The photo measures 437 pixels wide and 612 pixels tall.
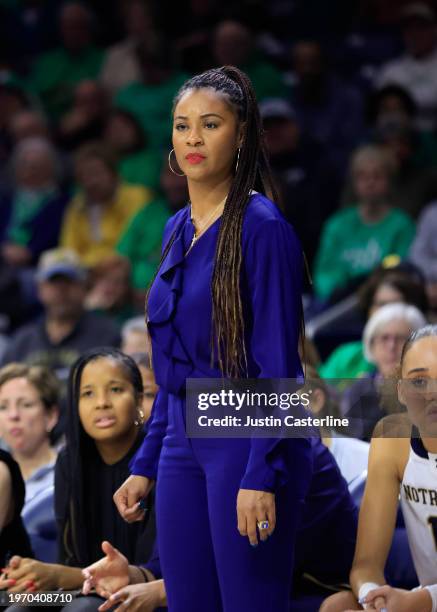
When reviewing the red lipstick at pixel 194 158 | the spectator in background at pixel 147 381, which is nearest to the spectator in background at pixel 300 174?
the spectator in background at pixel 147 381

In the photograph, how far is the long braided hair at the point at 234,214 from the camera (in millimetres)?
2490

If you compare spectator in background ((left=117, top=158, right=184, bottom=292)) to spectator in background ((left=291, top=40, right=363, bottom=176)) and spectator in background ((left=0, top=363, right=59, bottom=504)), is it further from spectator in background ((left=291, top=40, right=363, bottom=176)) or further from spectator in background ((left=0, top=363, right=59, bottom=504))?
spectator in background ((left=0, top=363, right=59, bottom=504))

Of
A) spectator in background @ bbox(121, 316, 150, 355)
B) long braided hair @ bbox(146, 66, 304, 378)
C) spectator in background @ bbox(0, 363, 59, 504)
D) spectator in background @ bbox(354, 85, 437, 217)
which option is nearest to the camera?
long braided hair @ bbox(146, 66, 304, 378)

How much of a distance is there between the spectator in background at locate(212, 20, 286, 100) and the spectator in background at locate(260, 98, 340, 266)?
540 mm

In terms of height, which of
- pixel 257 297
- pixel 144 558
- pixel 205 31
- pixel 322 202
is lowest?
pixel 144 558

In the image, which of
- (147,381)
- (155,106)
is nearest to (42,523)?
(147,381)

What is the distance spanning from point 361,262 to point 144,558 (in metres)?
3.54

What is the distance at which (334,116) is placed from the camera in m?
7.82

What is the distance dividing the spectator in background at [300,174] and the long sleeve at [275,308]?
4.35m

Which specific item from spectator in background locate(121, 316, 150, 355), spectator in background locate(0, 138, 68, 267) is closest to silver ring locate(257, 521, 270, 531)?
spectator in background locate(121, 316, 150, 355)

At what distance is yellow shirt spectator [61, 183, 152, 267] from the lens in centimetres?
763

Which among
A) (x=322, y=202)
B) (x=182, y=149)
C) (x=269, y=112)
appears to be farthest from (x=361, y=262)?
(x=182, y=149)

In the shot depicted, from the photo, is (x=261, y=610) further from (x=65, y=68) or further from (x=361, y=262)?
(x=65, y=68)

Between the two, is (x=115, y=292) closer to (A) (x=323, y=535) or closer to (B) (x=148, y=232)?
(B) (x=148, y=232)
